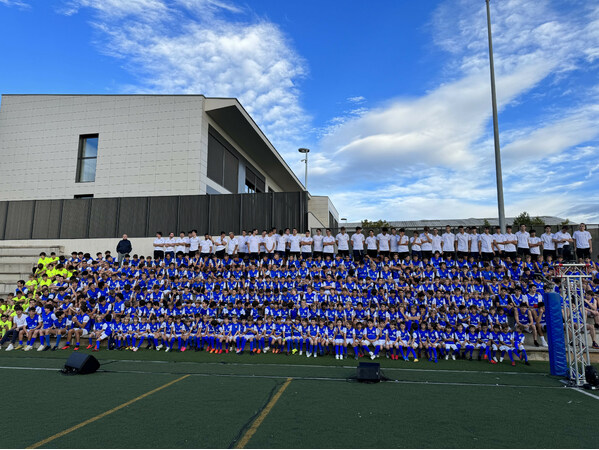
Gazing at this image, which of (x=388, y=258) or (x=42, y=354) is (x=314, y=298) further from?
(x=42, y=354)

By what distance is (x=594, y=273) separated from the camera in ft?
44.0

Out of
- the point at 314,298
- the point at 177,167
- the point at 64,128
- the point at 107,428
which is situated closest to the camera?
the point at 107,428

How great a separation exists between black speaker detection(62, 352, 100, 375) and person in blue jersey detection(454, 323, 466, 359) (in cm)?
980

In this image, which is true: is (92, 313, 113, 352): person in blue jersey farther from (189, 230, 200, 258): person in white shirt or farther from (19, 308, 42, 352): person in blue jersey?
(189, 230, 200, 258): person in white shirt

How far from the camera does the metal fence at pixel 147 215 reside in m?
19.6

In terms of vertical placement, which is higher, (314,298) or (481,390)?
(314,298)

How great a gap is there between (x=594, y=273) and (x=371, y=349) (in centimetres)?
882

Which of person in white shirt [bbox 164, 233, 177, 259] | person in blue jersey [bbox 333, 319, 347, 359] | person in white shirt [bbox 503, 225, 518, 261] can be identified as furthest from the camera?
person in white shirt [bbox 164, 233, 177, 259]

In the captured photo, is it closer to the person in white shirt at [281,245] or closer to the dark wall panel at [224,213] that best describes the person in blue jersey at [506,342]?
the person in white shirt at [281,245]

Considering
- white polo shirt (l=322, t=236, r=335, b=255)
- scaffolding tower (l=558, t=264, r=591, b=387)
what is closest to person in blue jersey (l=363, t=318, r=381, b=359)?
scaffolding tower (l=558, t=264, r=591, b=387)

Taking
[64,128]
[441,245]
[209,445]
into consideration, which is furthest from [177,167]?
[209,445]

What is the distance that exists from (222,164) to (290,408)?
69.6ft

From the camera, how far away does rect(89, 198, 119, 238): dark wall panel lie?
21.1 metres

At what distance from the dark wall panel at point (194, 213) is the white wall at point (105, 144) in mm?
1335
